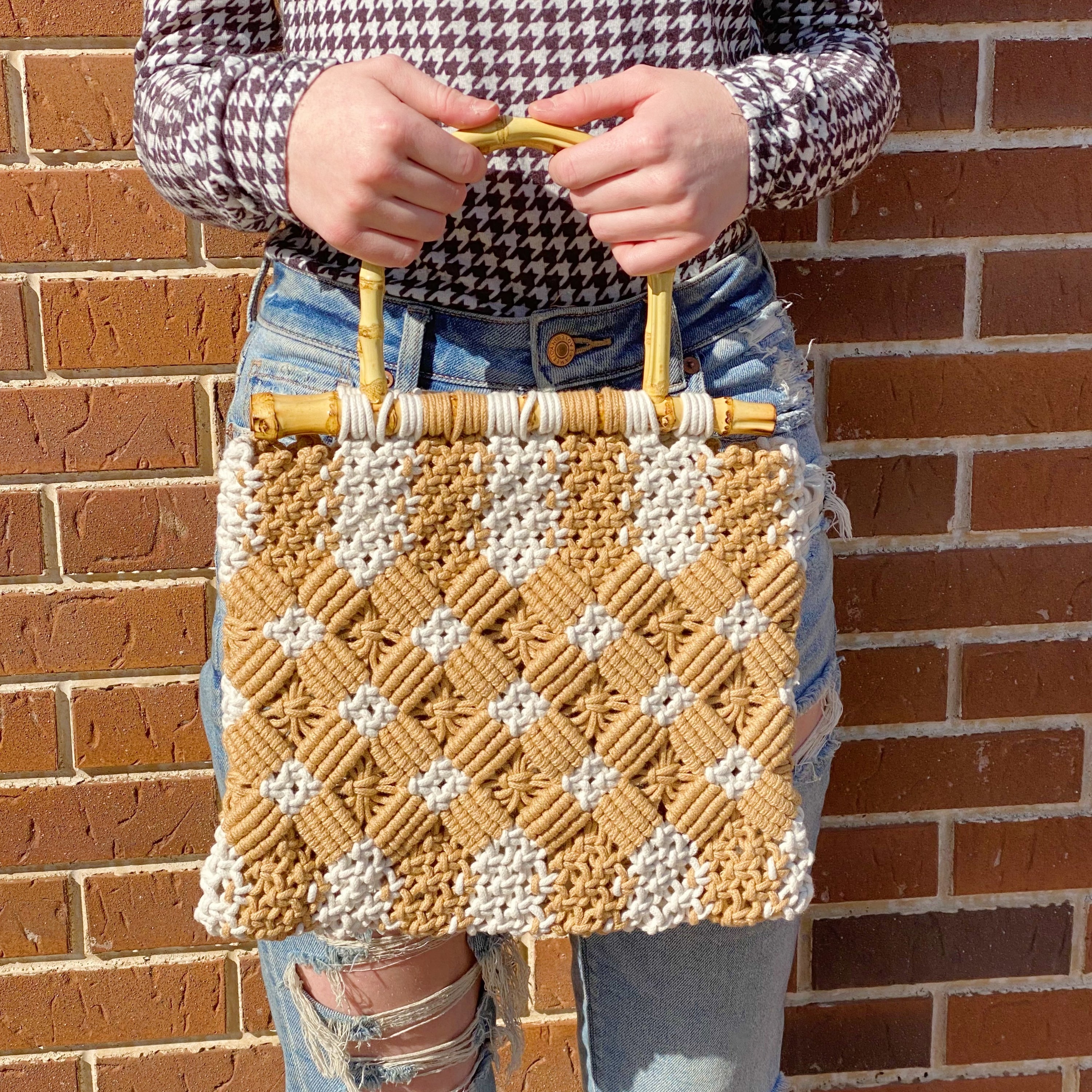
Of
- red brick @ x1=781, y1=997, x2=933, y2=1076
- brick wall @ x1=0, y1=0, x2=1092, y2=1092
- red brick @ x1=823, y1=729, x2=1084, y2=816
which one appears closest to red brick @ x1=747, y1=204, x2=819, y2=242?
brick wall @ x1=0, y1=0, x2=1092, y2=1092

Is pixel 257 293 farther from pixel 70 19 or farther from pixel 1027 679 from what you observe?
pixel 1027 679

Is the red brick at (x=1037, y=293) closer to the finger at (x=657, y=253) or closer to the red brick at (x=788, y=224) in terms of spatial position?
the red brick at (x=788, y=224)

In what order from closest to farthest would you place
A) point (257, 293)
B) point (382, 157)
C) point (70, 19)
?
point (382, 157)
point (257, 293)
point (70, 19)

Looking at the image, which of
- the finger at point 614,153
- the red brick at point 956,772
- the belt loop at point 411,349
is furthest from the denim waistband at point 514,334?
the red brick at point 956,772

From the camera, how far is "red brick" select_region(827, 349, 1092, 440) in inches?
43.1

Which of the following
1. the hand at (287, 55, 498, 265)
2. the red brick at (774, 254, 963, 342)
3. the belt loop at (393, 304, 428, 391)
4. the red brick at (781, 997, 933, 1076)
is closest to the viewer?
the hand at (287, 55, 498, 265)

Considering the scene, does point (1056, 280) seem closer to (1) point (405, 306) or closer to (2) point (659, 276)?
(2) point (659, 276)

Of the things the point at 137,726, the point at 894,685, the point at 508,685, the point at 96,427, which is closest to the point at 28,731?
the point at 137,726

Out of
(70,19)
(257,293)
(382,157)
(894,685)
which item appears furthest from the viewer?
(894,685)

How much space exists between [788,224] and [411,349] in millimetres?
512

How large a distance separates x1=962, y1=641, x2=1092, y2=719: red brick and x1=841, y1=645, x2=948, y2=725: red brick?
0.03m

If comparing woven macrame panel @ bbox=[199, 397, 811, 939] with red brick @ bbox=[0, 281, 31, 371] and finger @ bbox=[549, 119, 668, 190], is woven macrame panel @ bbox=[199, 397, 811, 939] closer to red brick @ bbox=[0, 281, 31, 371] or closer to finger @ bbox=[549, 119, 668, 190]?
finger @ bbox=[549, 119, 668, 190]

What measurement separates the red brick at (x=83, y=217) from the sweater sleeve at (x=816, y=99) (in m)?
0.58

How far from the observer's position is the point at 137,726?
1121mm
